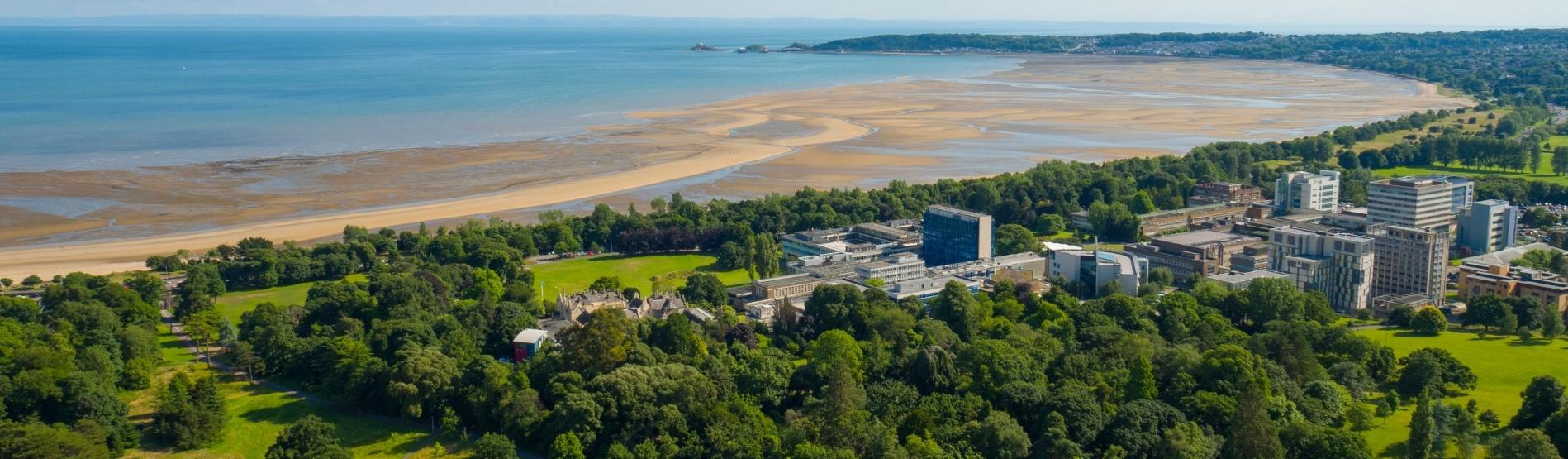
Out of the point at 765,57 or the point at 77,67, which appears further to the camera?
the point at 765,57

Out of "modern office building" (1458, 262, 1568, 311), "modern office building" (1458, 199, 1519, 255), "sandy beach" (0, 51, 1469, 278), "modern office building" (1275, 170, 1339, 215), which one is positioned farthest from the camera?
"modern office building" (1275, 170, 1339, 215)

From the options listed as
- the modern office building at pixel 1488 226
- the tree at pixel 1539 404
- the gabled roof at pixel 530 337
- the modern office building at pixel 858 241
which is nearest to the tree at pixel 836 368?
the gabled roof at pixel 530 337

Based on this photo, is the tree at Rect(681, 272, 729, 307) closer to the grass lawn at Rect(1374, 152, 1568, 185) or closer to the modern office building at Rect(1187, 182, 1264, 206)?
the modern office building at Rect(1187, 182, 1264, 206)

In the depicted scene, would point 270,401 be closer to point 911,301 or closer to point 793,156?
point 911,301

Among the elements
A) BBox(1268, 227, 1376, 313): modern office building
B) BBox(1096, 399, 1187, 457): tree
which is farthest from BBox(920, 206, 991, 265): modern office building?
BBox(1096, 399, 1187, 457): tree

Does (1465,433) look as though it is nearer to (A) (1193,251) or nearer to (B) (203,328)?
(A) (1193,251)

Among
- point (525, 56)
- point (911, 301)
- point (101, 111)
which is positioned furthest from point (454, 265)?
point (525, 56)

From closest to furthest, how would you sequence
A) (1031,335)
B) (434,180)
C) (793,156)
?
(1031,335)
(434,180)
(793,156)
